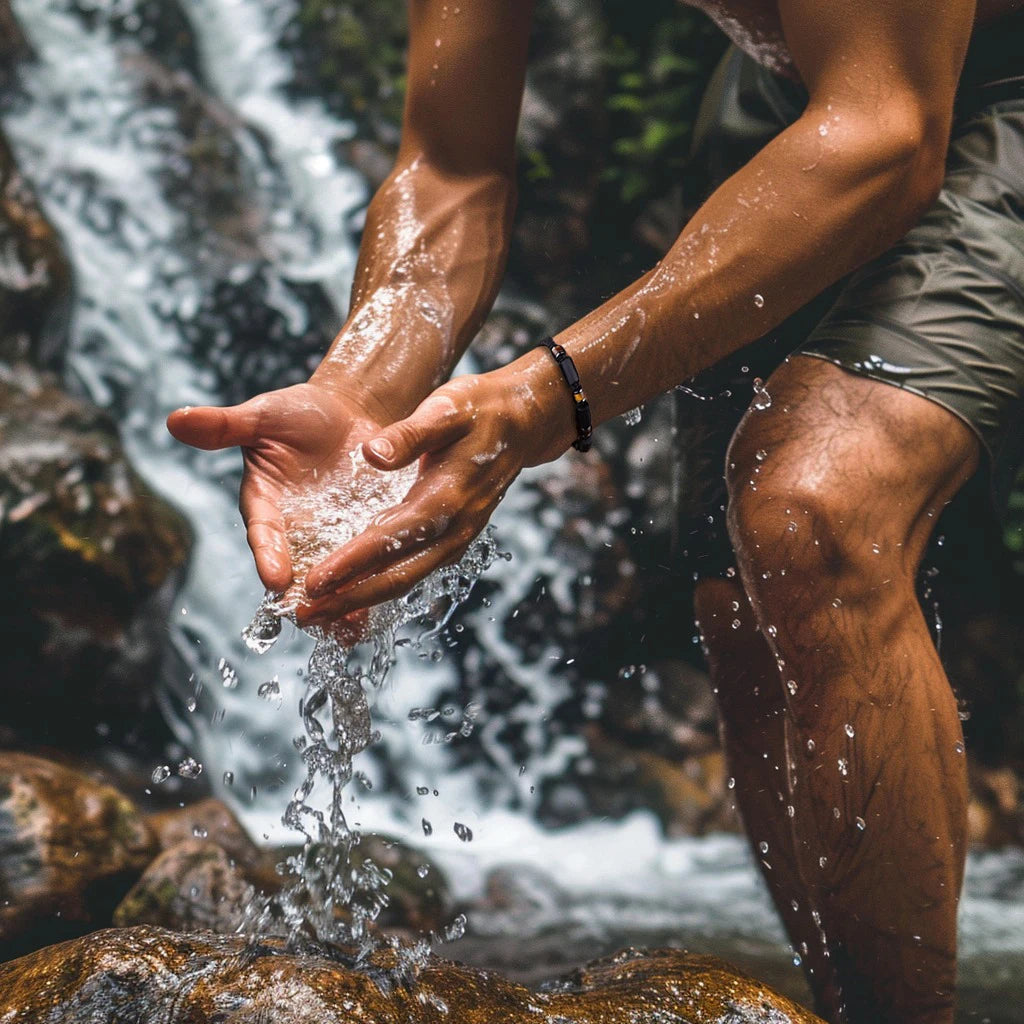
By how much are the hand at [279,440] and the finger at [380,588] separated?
2.6 inches

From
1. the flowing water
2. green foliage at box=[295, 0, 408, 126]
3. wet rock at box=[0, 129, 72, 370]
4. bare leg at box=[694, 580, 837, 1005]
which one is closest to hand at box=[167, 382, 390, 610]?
bare leg at box=[694, 580, 837, 1005]

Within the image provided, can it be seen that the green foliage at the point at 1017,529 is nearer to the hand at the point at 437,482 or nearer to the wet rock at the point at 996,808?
the wet rock at the point at 996,808

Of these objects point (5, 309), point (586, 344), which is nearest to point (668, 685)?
point (5, 309)

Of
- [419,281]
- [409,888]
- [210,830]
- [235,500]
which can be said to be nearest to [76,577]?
[210,830]

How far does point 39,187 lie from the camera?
196 inches

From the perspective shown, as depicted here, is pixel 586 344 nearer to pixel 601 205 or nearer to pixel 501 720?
pixel 501 720

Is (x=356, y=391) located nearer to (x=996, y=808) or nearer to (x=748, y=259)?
(x=748, y=259)

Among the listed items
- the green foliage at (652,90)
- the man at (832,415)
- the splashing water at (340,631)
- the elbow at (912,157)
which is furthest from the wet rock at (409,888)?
the green foliage at (652,90)

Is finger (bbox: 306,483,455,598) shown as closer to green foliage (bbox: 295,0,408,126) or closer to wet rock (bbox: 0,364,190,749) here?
wet rock (bbox: 0,364,190,749)

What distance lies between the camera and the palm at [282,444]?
4.75 ft

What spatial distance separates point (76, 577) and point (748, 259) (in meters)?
2.40

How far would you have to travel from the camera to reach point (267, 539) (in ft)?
4.75

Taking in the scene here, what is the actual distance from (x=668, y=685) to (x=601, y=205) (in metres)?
2.15

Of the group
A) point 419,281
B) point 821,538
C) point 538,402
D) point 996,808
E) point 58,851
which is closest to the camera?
point 538,402
